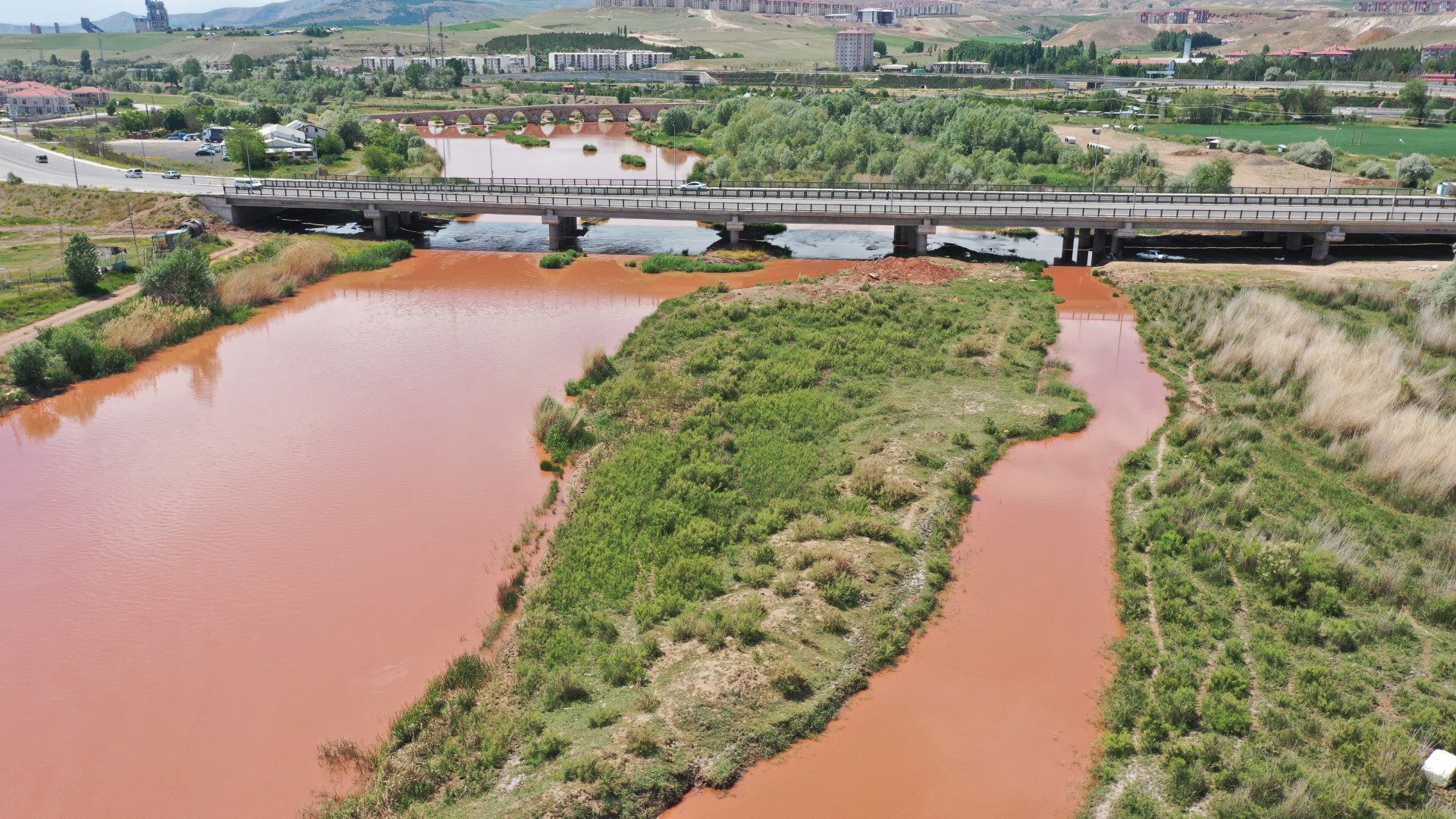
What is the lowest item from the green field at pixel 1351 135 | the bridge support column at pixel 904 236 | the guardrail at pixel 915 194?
the bridge support column at pixel 904 236

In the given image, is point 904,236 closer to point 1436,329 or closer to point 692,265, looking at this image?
point 692,265

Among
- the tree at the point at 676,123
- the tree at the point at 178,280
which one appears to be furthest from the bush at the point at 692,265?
the tree at the point at 676,123

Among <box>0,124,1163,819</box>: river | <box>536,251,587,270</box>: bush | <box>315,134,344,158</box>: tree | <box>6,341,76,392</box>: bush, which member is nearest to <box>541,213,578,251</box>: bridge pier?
<box>536,251,587,270</box>: bush

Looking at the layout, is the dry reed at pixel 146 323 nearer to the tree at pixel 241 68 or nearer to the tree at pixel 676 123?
the tree at pixel 676 123

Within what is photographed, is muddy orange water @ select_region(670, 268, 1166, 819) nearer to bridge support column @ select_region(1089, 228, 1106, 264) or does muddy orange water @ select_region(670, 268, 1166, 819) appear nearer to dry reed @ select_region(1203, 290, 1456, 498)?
dry reed @ select_region(1203, 290, 1456, 498)

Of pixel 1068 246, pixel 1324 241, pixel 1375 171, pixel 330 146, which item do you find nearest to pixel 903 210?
pixel 1068 246

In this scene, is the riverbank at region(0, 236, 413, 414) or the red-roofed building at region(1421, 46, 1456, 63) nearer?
the riverbank at region(0, 236, 413, 414)
